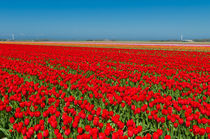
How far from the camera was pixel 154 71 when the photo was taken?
9.50 metres

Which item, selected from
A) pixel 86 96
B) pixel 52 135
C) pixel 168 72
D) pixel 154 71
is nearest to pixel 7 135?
pixel 52 135

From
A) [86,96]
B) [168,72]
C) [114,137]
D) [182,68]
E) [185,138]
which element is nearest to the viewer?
[114,137]

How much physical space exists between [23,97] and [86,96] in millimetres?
1868

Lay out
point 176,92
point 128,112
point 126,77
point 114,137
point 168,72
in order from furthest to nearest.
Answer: point 168,72, point 126,77, point 176,92, point 128,112, point 114,137

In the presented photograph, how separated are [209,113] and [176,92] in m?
2.58

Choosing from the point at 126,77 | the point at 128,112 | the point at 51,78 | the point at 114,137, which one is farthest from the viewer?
the point at 126,77

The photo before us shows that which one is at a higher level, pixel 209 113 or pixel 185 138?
pixel 209 113

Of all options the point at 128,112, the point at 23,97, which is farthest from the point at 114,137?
the point at 23,97

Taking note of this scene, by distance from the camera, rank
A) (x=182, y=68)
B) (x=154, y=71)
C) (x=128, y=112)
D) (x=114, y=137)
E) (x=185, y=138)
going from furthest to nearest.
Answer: (x=182, y=68), (x=154, y=71), (x=128, y=112), (x=185, y=138), (x=114, y=137)

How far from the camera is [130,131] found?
272cm

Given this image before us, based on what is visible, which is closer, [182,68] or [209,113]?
[209,113]

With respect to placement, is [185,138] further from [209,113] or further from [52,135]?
[52,135]

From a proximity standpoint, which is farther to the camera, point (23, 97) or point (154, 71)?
point (154, 71)

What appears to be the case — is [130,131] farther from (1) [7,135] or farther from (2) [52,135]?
(1) [7,135]
